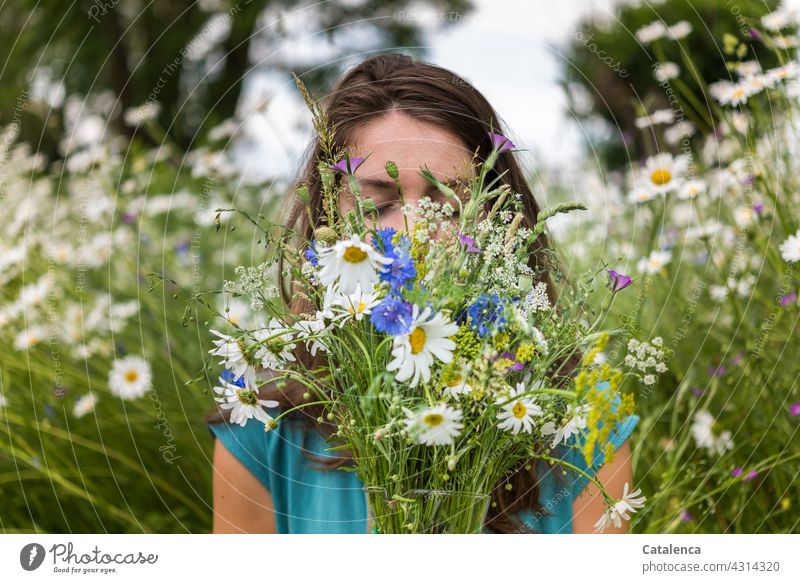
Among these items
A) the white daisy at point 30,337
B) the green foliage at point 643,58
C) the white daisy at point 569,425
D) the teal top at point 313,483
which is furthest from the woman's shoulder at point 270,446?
the green foliage at point 643,58

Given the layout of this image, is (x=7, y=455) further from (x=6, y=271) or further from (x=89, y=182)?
(x=89, y=182)

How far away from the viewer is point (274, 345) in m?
0.55

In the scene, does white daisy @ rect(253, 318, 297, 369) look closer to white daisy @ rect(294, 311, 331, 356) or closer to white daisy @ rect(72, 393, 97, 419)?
white daisy @ rect(294, 311, 331, 356)

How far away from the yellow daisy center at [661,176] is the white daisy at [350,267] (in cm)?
85

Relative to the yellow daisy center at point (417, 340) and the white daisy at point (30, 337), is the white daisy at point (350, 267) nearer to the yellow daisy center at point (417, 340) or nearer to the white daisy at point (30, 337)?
the yellow daisy center at point (417, 340)

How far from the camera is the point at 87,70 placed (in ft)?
11.2

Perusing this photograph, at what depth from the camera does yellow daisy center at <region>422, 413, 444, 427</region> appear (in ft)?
1.66

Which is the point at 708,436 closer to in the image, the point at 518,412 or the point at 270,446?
the point at 270,446

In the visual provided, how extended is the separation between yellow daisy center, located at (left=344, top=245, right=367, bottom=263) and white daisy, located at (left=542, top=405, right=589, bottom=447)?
172mm

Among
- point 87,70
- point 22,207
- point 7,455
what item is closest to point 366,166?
point 7,455

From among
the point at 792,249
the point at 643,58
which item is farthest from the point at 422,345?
the point at 643,58

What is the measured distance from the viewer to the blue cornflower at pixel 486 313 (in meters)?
0.53

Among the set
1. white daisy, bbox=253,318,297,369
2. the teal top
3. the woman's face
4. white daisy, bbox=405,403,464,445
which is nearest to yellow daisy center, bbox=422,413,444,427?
white daisy, bbox=405,403,464,445

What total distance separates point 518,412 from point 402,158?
0.32 m
